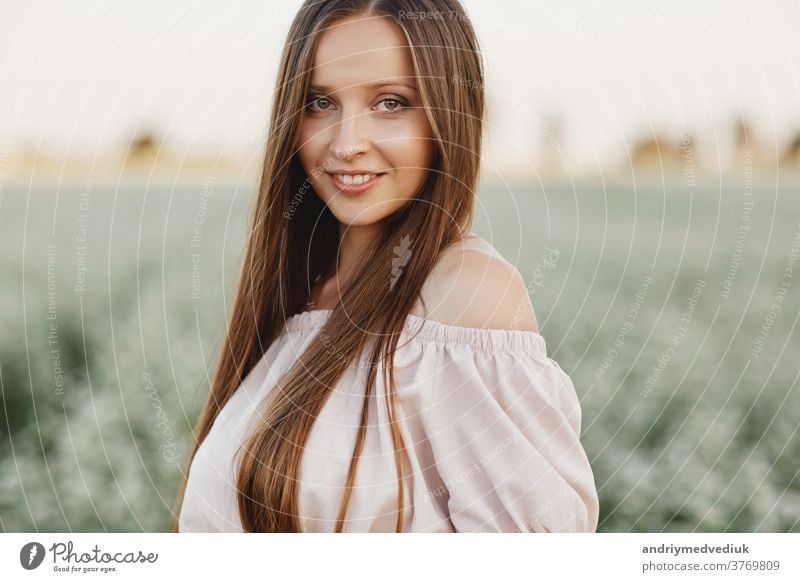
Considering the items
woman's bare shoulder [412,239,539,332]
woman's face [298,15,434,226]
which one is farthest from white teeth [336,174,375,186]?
woman's bare shoulder [412,239,539,332]

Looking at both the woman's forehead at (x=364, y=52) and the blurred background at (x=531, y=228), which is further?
the blurred background at (x=531, y=228)

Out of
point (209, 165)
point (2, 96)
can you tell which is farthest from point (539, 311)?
point (2, 96)

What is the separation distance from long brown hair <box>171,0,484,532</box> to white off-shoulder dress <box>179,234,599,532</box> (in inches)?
0.5

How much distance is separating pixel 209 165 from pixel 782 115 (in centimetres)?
92

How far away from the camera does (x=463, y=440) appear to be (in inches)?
34.1

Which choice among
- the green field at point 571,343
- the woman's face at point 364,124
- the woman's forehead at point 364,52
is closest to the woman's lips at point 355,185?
the woman's face at point 364,124

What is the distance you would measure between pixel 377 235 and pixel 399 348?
0.15 m

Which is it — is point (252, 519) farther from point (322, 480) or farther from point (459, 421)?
point (459, 421)

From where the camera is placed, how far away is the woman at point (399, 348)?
0.87 m

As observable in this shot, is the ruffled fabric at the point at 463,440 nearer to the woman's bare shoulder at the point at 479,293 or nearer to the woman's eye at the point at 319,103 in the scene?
the woman's bare shoulder at the point at 479,293

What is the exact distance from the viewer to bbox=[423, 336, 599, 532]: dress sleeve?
858mm

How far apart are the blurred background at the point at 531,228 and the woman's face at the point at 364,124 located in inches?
10.2
